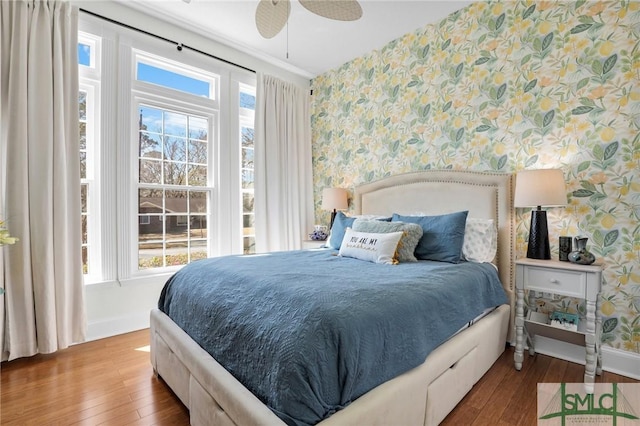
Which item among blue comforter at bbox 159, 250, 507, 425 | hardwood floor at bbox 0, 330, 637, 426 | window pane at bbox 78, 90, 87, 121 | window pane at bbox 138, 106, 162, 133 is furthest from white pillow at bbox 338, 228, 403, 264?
window pane at bbox 78, 90, 87, 121

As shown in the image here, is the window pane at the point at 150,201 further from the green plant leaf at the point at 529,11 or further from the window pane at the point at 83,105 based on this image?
the green plant leaf at the point at 529,11

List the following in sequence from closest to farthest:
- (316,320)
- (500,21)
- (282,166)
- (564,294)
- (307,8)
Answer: (316,320) → (564,294) → (307,8) → (500,21) → (282,166)

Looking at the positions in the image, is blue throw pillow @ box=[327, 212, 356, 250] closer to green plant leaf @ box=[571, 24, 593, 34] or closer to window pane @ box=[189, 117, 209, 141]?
window pane @ box=[189, 117, 209, 141]

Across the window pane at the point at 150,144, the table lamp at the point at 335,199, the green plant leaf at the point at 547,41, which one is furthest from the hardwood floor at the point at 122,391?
the green plant leaf at the point at 547,41

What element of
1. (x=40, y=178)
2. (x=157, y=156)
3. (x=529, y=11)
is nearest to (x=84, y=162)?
(x=40, y=178)

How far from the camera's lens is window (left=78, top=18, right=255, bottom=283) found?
9.25 ft

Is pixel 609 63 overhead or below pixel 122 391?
overhead

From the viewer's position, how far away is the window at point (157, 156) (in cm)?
282

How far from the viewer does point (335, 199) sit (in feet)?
12.4

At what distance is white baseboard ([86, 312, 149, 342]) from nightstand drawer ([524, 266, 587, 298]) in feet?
10.6

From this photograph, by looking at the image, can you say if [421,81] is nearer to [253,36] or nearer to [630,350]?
[253,36]

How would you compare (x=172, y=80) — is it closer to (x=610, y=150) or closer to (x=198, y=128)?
(x=198, y=128)

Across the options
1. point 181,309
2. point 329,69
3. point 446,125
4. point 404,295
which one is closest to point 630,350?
point 404,295

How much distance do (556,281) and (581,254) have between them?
0.83ft
